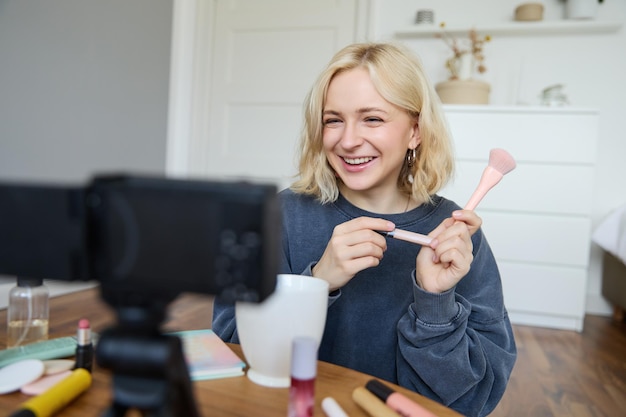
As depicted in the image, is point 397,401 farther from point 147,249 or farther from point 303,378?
point 147,249

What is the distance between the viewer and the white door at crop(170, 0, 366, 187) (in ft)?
10.3

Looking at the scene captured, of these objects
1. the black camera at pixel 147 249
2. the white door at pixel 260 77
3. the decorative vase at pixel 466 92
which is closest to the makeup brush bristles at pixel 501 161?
the black camera at pixel 147 249

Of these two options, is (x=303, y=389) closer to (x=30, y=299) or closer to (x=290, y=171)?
(x=30, y=299)

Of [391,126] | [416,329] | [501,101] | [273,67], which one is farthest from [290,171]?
[416,329]

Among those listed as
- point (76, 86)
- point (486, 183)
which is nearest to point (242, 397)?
point (486, 183)

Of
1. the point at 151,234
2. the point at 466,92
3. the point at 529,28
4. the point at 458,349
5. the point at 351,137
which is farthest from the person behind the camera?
the point at 529,28

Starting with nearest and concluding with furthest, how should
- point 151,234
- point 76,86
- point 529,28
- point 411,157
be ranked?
point 151,234, point 411,157, point 76,86, point 529,28

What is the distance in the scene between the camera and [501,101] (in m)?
3.03

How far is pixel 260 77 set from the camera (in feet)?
10.7

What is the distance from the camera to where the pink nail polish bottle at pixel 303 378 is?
0.40 metres

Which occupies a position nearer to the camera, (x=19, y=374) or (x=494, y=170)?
(x=19, y=374)

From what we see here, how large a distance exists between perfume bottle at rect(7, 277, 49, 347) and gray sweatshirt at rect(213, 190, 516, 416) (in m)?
0.50

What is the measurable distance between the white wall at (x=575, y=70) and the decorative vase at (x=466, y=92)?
12.6 inches

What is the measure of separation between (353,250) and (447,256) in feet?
0.40
